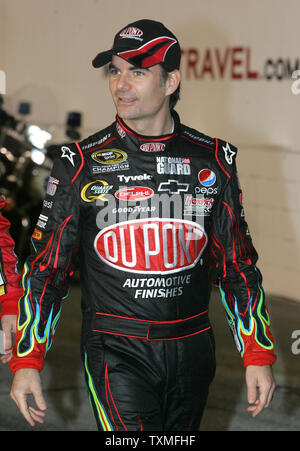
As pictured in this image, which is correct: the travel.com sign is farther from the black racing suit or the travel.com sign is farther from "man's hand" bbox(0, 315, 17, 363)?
the black racing suit

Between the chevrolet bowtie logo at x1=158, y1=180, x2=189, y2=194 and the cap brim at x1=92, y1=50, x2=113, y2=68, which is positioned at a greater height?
the cap brim at x1=92, y1=50, x2=113, y2=68

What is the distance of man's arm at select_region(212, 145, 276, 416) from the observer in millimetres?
3422

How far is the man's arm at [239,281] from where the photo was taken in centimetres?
342

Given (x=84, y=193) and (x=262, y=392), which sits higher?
(x=84, y=193)

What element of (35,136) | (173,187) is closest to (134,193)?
(173,187)

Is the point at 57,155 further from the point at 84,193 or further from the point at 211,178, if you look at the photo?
the point at 211,178

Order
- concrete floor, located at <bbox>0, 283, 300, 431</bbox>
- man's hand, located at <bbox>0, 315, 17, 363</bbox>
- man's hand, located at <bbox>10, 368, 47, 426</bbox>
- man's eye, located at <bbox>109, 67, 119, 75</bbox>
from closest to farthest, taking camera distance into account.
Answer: man's hand, located at <bbox>10, 368, 47, 426</bbox> < man's eye, located at <bbox>109, 67, 119, 75</bbox> < man's hand, located at <bbox>0, 315, 17, 363</bbox> < concrete floor, located at <bbox>0, 283, 300, 431</bbox>

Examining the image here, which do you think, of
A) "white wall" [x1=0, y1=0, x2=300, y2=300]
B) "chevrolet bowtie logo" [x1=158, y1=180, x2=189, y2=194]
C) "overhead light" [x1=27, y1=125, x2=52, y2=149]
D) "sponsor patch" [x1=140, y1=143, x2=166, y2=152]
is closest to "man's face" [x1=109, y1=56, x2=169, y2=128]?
"sponsor patch" [x1=140, y1=143, x2=166, y2=152]

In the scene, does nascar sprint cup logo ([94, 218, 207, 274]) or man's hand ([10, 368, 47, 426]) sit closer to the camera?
man's hand ([10, 368, 47, 426])

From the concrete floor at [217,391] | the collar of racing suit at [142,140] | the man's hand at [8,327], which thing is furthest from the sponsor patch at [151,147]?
the concrete floor at [217,391]

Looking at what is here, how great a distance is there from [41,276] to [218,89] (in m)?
6.87
